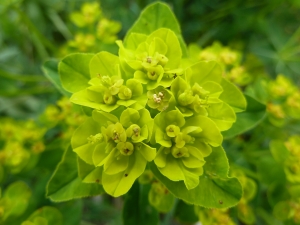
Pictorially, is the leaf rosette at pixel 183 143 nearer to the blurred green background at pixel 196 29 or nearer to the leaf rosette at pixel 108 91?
the leaf rosette at pixel 108 91

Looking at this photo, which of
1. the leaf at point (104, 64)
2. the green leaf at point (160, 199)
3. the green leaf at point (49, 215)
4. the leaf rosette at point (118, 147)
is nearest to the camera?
the leaf rosette at point (118, 147)

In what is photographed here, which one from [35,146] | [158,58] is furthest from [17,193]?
[158,58]

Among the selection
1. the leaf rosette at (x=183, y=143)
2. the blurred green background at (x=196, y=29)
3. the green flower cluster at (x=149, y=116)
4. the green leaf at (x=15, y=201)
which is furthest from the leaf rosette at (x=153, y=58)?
the blurred green background at (x=196, y=29)

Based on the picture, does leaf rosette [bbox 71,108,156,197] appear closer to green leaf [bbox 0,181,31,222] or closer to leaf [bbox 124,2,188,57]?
leaf [bbox 124,2,188,57]

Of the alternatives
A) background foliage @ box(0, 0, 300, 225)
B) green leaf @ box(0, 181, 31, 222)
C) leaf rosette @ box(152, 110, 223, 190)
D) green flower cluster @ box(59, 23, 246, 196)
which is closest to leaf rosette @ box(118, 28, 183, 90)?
green flower cluster @ box(59, 23, 246, 196)

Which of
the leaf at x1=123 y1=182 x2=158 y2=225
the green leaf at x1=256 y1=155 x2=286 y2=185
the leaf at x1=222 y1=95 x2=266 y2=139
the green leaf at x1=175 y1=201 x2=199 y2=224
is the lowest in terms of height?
the green leaf at x1=175 y1=201 x2=199 y2=224

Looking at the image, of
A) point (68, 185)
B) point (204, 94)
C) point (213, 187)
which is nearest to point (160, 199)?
point (213, 187)

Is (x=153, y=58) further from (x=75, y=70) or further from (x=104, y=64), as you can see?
(x=75, y=70)
